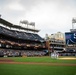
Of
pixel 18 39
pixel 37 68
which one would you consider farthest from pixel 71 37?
pixel 37 68

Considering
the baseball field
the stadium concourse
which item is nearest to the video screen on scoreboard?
the stadium concourse

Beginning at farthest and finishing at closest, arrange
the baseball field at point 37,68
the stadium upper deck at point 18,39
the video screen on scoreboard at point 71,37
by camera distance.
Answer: the stadium upper deck at point 18,39 → the video screen on scoreboard at point 71,37 → the baseball field at point 37,68

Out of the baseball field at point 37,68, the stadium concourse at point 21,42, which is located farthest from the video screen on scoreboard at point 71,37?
the baseball field at point 37,68

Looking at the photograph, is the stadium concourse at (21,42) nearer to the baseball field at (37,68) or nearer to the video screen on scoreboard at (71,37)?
the video screen on scoreboard at (71,37)

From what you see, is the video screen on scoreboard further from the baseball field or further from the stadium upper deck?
the baseball field

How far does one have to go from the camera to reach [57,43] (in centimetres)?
8006

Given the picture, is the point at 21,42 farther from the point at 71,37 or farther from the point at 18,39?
the point at 71,37

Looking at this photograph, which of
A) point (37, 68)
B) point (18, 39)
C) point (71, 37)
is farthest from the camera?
point (18, 39)

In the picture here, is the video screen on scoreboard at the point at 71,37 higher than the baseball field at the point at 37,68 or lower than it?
higher

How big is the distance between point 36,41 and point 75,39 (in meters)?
28.0

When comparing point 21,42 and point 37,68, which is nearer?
point 37,68

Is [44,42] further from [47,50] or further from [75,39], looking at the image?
[75,39]

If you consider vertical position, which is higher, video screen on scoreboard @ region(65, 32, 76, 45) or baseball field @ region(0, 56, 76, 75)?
video screen on scoreboard @ region(65, 32, 76, 45)

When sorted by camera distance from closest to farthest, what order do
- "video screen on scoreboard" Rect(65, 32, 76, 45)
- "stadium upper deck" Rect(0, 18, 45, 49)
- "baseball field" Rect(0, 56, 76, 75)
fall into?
1. "baseball field" Rect(0, 56, 76, 75)
2. "video screen on scoreboard" Rect(65, 32, 76, 45)
3. "stadium upper deck" Rect(0, 18, 45, 49)
